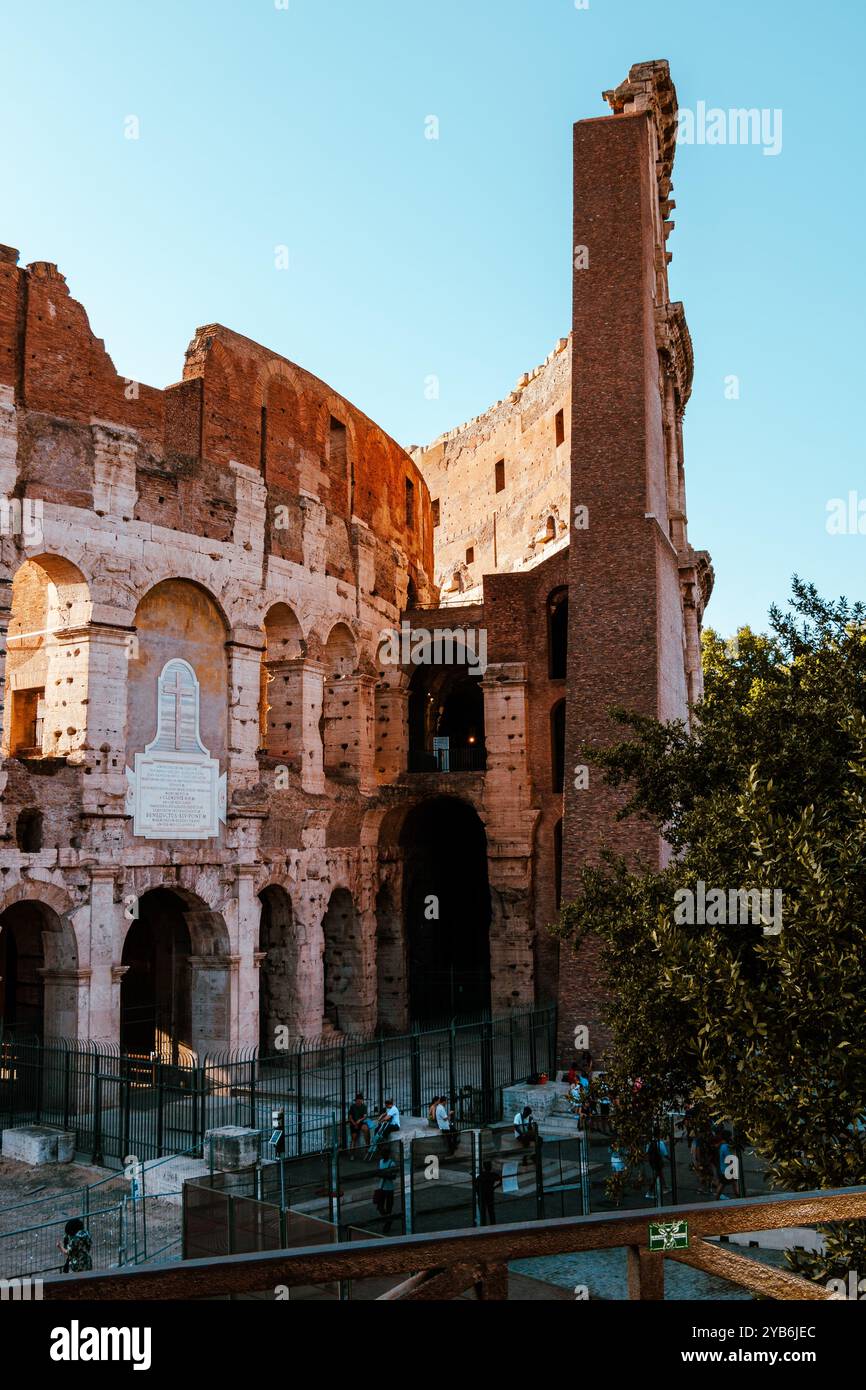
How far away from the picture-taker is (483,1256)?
270 cm

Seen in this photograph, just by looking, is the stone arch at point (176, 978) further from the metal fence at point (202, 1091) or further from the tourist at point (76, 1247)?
the tourist at point (76, 1247)

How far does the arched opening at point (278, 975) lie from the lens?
922 inches

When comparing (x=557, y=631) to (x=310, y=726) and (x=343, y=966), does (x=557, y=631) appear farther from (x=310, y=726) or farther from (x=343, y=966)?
(x=343, y=966)

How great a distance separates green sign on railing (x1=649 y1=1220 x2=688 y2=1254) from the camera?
2807 millimetres

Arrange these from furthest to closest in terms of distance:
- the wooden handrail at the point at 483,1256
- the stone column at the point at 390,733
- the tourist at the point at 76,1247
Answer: the stone column at the point at 390,733
the tourist at the point at 76,1247
the wooden handrail at the point at 483,1256

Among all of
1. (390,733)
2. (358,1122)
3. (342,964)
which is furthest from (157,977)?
(358,1122)

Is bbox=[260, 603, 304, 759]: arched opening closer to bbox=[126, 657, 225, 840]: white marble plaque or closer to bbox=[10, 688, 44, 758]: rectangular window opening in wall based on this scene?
bbox=[126, 657, 225, 840]: white marble plaque

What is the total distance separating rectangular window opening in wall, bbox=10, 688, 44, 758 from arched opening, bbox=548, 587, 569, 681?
37.7 ft

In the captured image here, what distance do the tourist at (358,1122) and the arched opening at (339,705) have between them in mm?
10588

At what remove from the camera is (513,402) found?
137 ft

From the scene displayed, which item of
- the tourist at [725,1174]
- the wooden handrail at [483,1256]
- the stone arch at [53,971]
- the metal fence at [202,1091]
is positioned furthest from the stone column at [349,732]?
the wooden handrail at [483,1256]

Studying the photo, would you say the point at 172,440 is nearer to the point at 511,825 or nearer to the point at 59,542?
the point at 59,542

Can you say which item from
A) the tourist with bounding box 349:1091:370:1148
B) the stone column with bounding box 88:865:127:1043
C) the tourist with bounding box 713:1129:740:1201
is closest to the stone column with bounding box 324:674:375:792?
the stone column with bounding box 88:865:127:1043

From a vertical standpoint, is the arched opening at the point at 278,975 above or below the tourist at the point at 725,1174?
above
